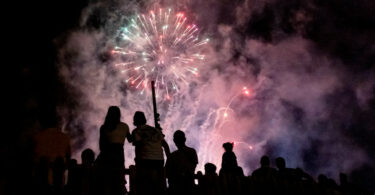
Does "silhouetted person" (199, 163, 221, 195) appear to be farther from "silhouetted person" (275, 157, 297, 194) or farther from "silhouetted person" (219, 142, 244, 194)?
"silhouetted person" (275, 157, 297, 194)

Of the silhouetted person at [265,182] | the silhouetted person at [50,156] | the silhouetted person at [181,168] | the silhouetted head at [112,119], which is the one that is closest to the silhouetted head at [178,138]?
the silhouetted person at [181,168]

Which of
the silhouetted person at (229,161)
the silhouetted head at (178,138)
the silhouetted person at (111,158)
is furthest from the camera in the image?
the silhouetted person at (229,161)

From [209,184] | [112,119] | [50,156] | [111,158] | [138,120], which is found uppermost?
[138,120]

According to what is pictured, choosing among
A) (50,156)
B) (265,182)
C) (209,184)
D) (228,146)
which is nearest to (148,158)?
(209,184)

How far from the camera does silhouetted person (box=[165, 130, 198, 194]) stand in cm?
844

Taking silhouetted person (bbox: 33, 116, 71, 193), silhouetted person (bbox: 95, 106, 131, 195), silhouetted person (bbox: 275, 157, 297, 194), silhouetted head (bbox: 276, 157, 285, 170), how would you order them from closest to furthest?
silhouetted person (bbox: 33, 116, 71, 193) < silhouetted person (bbox: 95, 106, 131, 195) < silhouetted person (bbox: 275, 157, 297, 194) < silhouetted head (bbox: 276, 157, 285, 170)

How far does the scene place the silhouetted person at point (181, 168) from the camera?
844 centimetres

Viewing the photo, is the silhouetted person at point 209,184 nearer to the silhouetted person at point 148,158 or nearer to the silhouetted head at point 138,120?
the silhouetted person at point 148,158

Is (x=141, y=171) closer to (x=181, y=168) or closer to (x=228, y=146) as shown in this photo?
(x=181, y=168)

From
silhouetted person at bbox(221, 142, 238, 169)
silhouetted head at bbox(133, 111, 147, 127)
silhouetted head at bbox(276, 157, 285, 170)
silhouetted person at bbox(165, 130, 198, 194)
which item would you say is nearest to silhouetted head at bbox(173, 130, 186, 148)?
silhouetted person at bbox(165, 130, 198, 194)

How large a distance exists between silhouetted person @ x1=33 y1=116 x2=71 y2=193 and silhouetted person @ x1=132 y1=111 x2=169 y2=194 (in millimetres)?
Result: 1486

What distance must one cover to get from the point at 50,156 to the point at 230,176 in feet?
13.2

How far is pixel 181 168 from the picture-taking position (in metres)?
8.66

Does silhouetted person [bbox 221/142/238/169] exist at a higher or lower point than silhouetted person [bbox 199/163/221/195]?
higher
